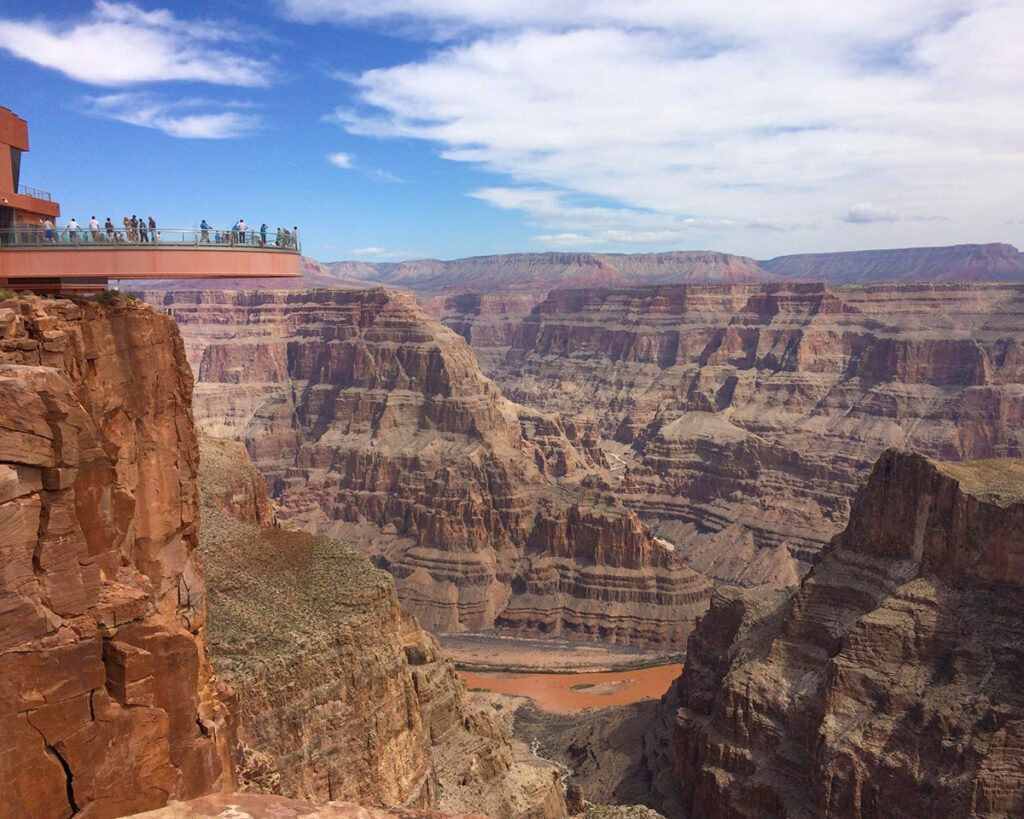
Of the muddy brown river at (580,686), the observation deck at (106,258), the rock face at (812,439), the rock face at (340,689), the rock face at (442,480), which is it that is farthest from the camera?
the rock face at (812,439)

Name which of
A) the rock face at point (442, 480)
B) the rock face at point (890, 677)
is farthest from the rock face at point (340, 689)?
the rock face at point (442, 480)

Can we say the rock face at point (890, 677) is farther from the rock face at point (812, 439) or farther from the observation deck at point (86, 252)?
the rock face at point (812, 439)

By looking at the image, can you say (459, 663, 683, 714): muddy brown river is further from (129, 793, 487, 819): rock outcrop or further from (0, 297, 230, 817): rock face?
(129, 793, 487, 819): rock outcrop

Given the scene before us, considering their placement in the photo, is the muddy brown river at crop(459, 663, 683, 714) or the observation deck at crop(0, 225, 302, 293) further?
the muddy brown river at crop(459, 663, 683, 714)

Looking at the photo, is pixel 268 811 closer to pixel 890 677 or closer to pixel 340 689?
pixel 340 689

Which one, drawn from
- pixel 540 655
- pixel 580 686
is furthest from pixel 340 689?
pixel 540 655

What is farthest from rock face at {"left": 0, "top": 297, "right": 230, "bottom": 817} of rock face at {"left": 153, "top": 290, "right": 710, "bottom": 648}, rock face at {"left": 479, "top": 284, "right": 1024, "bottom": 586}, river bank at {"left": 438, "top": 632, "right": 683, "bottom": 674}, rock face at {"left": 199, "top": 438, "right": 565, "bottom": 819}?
rock face at {"left": 479, "top": 284, "right": 1024, "bottom": 586}
